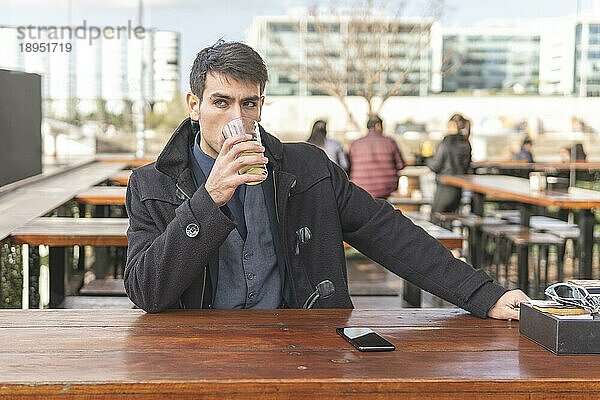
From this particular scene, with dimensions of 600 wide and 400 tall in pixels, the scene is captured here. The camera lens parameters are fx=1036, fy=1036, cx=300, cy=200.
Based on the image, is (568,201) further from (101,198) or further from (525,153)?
(525,153)

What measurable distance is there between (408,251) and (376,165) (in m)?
6.18

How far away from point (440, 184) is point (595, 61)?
104 inches

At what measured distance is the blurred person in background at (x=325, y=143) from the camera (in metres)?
8.55

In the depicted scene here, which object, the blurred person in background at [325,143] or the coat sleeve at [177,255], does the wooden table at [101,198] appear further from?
the coat sleeve at [177,255]

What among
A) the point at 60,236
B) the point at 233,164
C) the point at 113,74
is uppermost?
the point at 113,74

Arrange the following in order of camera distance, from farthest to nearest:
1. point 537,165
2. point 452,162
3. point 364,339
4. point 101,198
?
point 537,165
point 452,162
point 101,198
point 364,339

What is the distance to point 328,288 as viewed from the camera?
2.57 m

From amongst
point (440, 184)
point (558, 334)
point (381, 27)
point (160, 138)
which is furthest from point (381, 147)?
point (558, 334)

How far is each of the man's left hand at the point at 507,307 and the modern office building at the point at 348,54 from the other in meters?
9.83

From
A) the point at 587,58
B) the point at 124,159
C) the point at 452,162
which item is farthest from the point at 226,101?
the point at 587,58

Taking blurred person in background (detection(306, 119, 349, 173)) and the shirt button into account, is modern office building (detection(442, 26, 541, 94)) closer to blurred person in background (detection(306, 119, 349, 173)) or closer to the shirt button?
blurred person in background (detection(306, 119, 349, 173))

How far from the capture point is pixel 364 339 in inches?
77.2

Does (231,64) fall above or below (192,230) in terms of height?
above

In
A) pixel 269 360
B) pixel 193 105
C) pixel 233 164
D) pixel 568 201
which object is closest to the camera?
pixel 269 360
